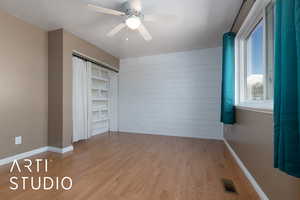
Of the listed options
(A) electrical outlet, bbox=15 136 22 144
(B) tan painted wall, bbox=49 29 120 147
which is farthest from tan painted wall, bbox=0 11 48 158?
(B) tan painted wall, bbox=49 29 120 147

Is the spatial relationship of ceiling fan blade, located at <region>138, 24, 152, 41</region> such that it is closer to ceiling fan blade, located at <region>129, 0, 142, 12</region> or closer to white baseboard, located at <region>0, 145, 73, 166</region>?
ceiling fan blade, located at <region>129, 0, 142, 12</region>

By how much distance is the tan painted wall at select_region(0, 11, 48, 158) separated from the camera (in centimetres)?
219

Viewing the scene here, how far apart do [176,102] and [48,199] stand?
326 centimetres

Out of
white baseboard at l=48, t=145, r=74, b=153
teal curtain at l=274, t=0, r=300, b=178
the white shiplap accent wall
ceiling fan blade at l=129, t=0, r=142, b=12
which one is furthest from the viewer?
the white shiplap accent wall

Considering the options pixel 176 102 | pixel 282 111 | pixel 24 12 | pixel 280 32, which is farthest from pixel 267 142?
pixel 24 12

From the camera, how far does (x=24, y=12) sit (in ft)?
7.22

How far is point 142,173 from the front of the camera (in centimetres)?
193

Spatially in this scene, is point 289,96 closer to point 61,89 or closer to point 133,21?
point 133,21

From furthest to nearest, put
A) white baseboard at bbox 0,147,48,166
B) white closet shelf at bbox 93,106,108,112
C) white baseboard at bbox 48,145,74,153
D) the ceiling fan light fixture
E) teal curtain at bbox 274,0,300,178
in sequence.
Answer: white closet shelf at bbox 93,106,108,112 < white baseboard at bbox 48,145,74,153 < white baseboard at bbox 0,147,48,166 < the ceiling fan light fixture < teal curtain at bbox 274,0,300,178

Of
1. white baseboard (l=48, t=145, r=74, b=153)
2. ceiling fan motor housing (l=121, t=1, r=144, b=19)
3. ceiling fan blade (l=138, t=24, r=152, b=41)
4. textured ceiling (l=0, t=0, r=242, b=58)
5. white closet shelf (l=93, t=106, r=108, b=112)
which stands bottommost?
white baseboard (l=48, t=145, r=74, b=153)

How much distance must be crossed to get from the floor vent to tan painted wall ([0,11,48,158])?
3091mm

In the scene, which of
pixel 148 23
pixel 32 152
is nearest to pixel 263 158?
pixel 148 23

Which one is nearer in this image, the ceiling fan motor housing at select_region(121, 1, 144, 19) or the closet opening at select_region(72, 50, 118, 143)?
the ceiling fan motor housing at select_region(121, 1, 144, 19)

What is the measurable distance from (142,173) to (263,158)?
139cm
